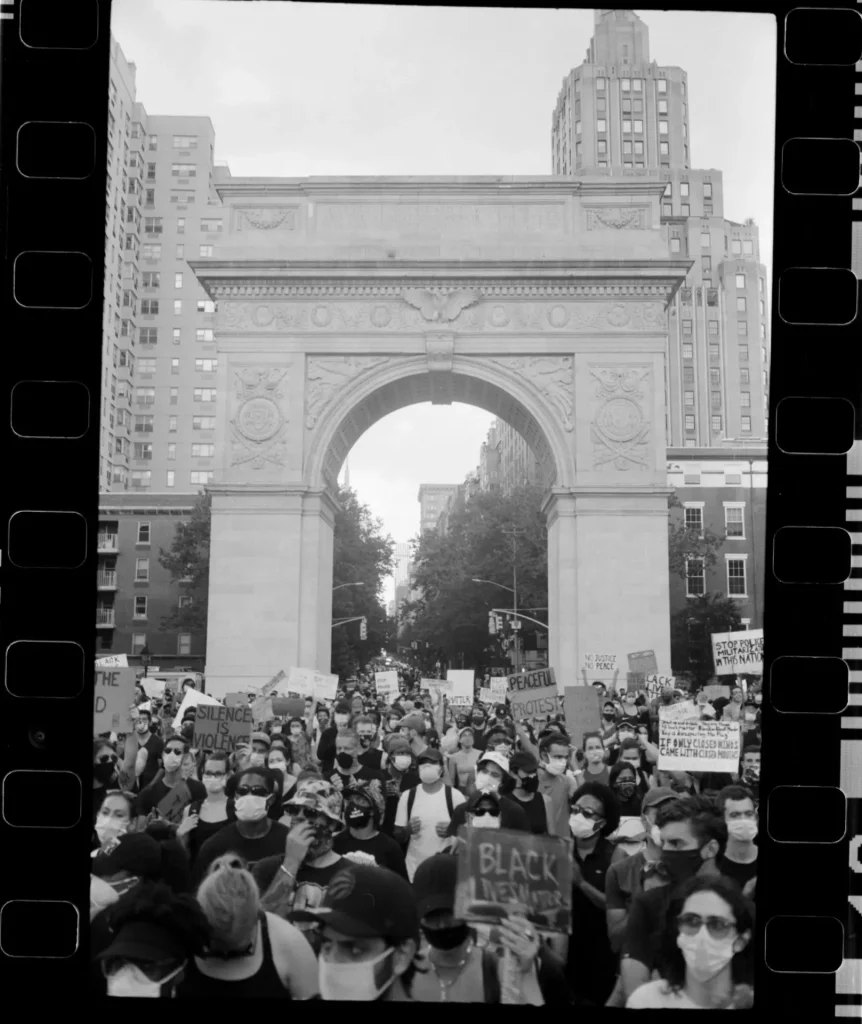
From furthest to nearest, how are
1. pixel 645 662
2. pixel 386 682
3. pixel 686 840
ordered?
pixel 645 662 → pixel 386 682 → pixel 686 840

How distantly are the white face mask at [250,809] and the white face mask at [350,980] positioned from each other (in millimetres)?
2465

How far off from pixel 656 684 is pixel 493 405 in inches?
475

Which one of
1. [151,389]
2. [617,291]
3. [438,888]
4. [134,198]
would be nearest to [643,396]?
[617,291]

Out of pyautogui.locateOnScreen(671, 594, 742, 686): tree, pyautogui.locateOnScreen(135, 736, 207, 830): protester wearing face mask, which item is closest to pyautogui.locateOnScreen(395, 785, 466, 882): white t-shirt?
pyautogui.locateOnScreen(135, 736, 207, 830): protester wearing face mask

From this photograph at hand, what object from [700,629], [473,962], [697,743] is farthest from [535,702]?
[700,629]

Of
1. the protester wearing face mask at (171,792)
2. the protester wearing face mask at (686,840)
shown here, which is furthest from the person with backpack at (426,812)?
the protester wearing face mask at (686,840)

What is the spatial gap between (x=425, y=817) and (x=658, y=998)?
431 centimetres

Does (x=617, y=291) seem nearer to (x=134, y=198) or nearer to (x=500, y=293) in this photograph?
(x=500, y=293)

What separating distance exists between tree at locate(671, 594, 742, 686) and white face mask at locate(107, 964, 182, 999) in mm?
31440

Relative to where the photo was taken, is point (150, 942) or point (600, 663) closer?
point (150, 942)

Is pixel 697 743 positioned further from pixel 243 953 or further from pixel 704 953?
pixel 243 953

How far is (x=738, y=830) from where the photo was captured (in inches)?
191

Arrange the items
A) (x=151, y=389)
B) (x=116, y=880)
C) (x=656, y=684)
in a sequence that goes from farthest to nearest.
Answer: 1. (x=151, y=389)
2. (x=656, y=684)
3. (x=116, y=880)

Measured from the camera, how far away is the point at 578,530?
2814 cm
